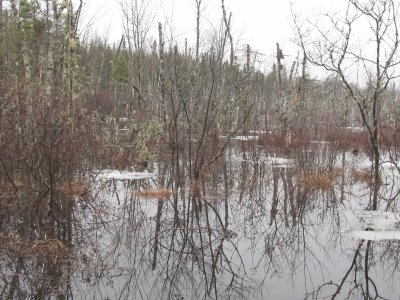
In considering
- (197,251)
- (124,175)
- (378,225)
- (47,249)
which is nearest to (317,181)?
(378,225)

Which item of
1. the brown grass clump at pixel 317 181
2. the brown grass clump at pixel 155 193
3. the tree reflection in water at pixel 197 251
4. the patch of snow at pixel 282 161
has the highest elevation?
the patch of snow at pixel 282 161

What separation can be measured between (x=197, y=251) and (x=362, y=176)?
25.2ft

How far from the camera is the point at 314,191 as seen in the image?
10.1 meters

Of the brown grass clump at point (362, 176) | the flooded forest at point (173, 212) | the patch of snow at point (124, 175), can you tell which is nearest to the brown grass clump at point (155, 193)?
the flooded forest at point (173, 212)

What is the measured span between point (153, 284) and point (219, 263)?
0.98m

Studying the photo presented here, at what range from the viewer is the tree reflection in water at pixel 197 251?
4.57m

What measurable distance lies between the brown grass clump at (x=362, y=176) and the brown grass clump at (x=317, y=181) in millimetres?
1158

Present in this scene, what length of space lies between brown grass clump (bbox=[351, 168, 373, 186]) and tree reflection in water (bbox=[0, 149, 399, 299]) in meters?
2.32

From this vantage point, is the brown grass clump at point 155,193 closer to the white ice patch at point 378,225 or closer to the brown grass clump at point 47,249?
the brown grass clump at point 47,249

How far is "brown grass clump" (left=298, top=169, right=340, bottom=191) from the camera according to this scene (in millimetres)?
10492

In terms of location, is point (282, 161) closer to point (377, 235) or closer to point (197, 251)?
point (377, 235)

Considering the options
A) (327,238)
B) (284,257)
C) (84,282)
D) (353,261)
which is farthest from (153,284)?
(327,238)

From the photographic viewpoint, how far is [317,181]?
416 inches

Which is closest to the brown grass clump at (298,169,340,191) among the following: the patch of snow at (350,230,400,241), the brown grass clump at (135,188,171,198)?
the brown grass clump at (135,188,171,198)
